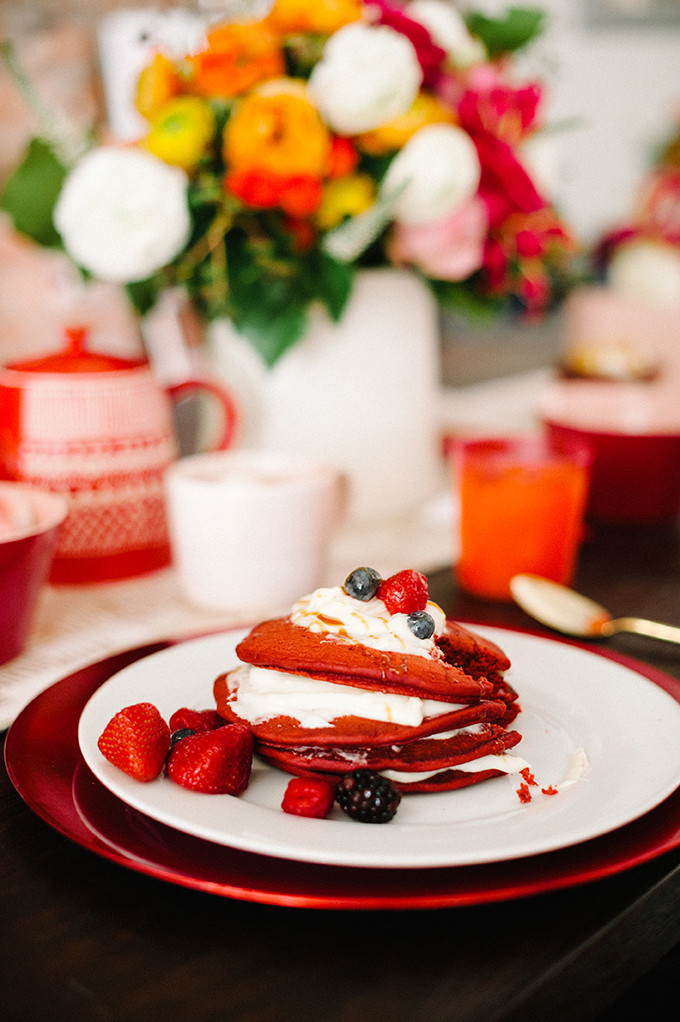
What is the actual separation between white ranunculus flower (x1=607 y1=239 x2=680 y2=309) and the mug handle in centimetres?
171

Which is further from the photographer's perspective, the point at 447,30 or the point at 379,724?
the point at 447,30

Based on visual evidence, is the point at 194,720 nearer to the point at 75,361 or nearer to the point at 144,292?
the point at 75,361

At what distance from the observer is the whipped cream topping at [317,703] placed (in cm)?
63

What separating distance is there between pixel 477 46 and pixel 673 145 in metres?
2.51

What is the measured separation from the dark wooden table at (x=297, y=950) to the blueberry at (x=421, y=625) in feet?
0.62

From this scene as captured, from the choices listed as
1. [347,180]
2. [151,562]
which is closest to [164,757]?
[151,562]

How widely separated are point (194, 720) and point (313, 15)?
2.94 ft

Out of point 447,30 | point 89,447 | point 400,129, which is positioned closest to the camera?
point 89,447

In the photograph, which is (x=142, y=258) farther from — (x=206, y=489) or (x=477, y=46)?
(x=477, y=46)

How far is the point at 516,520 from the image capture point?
1087 mm

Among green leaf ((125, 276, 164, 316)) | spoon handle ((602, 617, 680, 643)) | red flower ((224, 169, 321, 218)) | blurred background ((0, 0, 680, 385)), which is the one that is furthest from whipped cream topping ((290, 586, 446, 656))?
blurred background ((0, 0, 680, 385))

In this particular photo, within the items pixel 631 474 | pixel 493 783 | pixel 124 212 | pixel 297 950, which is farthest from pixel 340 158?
pixel 297 950

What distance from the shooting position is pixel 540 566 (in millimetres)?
1091

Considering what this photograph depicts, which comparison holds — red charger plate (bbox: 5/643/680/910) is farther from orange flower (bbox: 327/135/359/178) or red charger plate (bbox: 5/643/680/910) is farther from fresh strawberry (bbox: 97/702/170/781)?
orange flower (bbox: 327/135/359/178)
